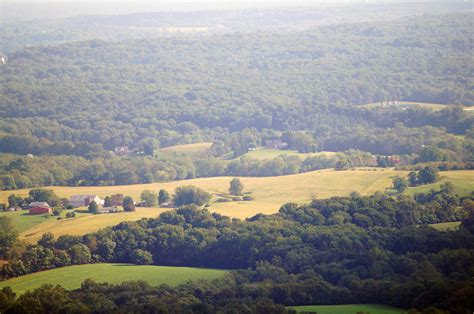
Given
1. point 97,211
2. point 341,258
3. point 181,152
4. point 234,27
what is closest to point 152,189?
point 97,211

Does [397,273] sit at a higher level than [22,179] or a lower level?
higher

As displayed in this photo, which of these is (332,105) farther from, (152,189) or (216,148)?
(152,189)

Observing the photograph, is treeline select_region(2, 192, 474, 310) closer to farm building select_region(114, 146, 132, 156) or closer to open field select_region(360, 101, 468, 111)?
farm building select_region(114, 146, 132, 156)

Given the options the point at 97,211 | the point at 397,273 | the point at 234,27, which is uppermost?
the point at 397,273

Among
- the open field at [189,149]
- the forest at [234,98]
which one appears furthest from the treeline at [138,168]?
the open field at [189,149]

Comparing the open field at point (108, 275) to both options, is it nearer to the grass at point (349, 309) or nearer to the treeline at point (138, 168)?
the grass at point (349, 309)

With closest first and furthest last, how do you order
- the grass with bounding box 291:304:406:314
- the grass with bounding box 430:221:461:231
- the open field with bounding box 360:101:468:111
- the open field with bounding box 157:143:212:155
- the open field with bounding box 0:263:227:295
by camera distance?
the grass with bounding box 291:304:406:314
the open field with bounding box 0:263:227:295
the grass with bounding box 430:221:461:231
the open field with bounding box 157:143:212:155
the open field with bounding box 360:101:468:111

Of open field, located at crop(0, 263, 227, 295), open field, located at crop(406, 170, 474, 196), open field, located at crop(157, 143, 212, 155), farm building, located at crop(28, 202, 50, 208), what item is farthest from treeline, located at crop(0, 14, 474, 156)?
open field, located at crop(0, 263, 227, 295)
